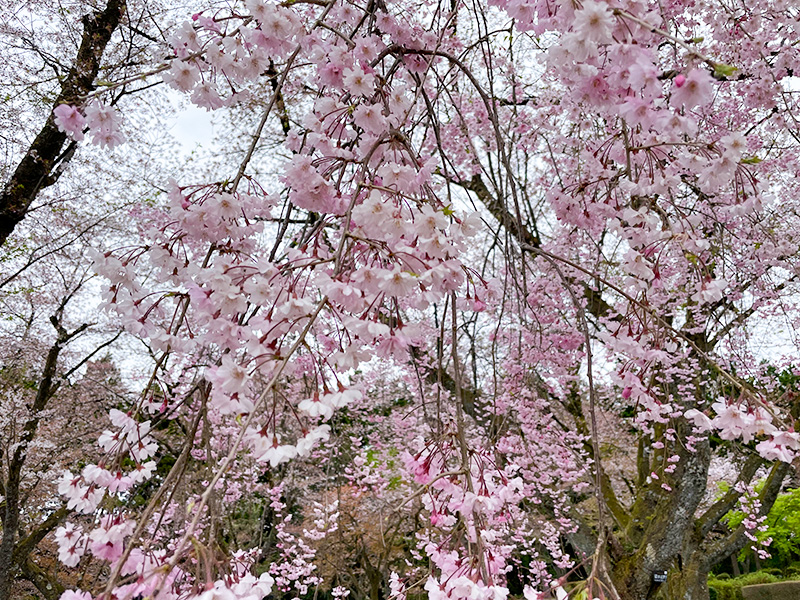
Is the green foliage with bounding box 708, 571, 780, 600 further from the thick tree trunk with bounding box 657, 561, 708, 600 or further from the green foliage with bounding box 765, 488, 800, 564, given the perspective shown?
the thick tree trunk with bounding box 657, 561, 708, 600

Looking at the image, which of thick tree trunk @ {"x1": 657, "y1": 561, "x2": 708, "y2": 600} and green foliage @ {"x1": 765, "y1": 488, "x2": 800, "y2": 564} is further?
green foliage @ {"x1": 765, "y1": 488, "x2": 800, "y2": 564}

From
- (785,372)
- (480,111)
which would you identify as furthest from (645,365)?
(785,372)

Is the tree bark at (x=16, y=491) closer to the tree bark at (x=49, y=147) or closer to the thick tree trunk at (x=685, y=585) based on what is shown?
the tree bark at (x=49, y=147)

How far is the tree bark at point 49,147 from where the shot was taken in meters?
3.94

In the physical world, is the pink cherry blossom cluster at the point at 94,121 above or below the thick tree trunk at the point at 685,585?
above

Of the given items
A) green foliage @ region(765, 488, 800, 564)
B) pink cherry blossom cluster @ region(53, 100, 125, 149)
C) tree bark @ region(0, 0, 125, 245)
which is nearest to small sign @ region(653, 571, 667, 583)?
green foliage @ region(765, 488, 800, 564)

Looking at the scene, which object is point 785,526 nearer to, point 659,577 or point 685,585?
point 685,585

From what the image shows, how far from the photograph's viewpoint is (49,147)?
13.4 ft

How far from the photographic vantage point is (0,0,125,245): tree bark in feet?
12.9

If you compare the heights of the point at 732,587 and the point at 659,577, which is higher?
the point at 732,587

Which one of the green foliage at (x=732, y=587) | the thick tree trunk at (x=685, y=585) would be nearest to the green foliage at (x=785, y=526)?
the green foliage at (x=732, y=587)

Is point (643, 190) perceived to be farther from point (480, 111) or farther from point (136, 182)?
point (136, 182)

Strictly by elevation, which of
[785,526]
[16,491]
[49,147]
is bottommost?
[16,491]

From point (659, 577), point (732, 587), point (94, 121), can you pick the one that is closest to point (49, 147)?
point (94, 121)
